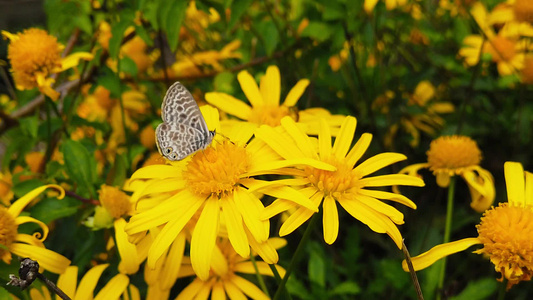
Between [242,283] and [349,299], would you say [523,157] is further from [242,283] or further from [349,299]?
[242,283]

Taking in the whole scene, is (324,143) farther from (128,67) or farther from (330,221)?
(128,67)

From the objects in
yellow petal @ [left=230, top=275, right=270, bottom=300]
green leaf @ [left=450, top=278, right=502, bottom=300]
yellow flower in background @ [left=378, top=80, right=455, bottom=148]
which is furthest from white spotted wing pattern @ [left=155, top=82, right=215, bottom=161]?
yellow flower in background @ [left=378, top=80, right=455, bottom=148]

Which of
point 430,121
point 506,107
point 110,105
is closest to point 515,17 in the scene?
point 506,107

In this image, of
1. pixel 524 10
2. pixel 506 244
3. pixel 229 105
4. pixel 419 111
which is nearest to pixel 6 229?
pixel 229 105

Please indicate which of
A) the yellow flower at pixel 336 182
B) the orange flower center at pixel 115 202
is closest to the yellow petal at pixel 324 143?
the yellow flower at pixel 336 182

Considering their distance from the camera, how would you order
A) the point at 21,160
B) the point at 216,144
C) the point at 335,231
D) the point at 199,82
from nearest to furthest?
the point at 335,231, the point at 216,144, the point at 21,160, the point at 199,82
